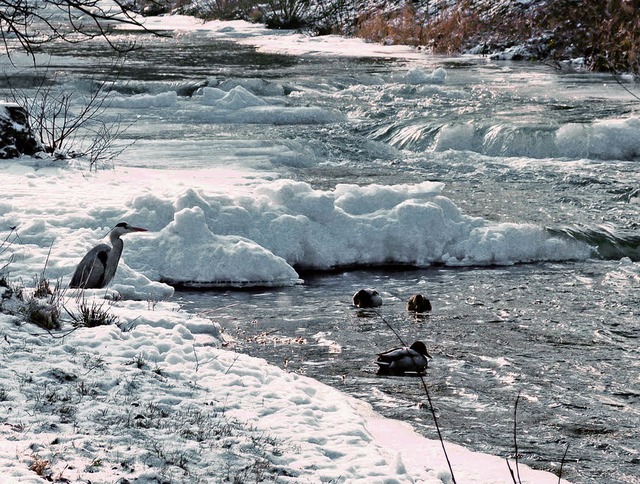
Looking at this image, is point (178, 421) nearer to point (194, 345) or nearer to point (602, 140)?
point (194, 345)

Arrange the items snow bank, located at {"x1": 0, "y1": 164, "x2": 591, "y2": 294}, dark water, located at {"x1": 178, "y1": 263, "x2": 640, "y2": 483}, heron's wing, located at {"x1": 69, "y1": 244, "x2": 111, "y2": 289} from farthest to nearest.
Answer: snow bank, located at {"x1": 0, "y1": 164, "x2": 591, "y2": 294} → heron's wing, located at {"x1": 69, "y1": 244, "x2": 111, "y2": 289} → dark water, located at {"x1": 178, "y1": 263, "x2": 640, "y2": 483}

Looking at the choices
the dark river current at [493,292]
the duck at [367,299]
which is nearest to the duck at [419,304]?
the dark river current at [493,292]

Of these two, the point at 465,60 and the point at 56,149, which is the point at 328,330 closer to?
the point at 56,149

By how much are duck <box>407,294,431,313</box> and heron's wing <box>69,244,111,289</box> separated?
3.12 metres

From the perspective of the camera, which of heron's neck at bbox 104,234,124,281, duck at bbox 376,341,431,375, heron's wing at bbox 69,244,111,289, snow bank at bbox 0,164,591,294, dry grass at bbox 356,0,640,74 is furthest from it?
dry grass at bbox 356,0,640,74

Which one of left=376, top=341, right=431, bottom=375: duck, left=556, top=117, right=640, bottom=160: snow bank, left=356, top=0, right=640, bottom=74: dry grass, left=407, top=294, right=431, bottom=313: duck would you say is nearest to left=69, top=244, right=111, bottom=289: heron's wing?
left=376, top=341, right=431, bottom=375: duck

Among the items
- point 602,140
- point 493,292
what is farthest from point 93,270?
point 602,140

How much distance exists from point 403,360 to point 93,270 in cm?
315

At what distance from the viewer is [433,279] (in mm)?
10555

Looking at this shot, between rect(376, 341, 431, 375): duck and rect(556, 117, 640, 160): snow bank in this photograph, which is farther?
rect(556, 117, 640, 160): snow bank

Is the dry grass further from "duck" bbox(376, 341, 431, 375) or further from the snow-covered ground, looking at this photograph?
"duck" bbox(376, 341, 431, 375)

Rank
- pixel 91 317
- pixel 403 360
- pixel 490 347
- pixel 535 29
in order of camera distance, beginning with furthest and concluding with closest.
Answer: pixel 535 29 < pixel 490 347 < pixel 403 360 < pixel 91 317

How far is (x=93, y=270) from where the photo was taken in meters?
8.43

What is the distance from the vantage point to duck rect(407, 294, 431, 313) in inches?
360
